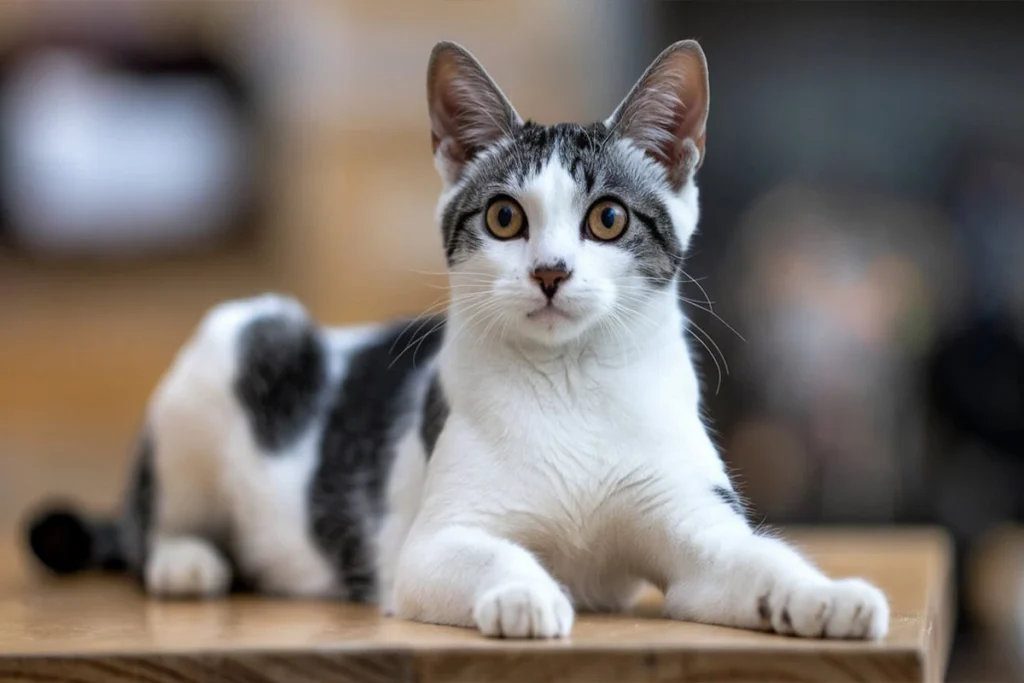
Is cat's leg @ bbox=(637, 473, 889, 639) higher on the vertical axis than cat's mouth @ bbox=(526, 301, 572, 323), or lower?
lower

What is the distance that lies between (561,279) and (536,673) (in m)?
0.40

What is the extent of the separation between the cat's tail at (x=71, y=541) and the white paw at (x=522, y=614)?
45.3 inches

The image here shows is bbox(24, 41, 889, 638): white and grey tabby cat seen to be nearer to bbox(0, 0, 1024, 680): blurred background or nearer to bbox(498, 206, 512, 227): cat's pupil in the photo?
bbox(498, 206, 512, 227): cat's pupil

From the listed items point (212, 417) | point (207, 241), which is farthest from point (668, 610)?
point (207, 241)

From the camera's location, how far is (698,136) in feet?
4.68

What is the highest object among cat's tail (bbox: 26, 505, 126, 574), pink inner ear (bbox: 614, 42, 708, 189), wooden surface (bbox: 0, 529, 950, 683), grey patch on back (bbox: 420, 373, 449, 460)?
pink inner ear (bbox: 614, 42, 708, 189)

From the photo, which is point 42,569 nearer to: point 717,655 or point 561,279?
point 561,279

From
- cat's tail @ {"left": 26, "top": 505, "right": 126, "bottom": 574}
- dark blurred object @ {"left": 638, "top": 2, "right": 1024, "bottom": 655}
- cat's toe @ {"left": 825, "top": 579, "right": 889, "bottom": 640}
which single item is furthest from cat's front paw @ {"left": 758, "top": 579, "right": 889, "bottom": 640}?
dark blurred object @ {"left": 638, "top": 2, "right": 1024, "bottom": 655}

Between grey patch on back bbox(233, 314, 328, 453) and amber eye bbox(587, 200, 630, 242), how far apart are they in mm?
742

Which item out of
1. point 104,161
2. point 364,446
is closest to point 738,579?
point 364,446

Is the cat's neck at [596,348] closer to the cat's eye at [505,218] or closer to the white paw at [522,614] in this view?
the cat's eye at [505,218]

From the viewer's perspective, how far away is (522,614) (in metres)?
1.18

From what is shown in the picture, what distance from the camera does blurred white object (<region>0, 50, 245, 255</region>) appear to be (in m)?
4.75

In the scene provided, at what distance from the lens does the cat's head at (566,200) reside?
134 cm
